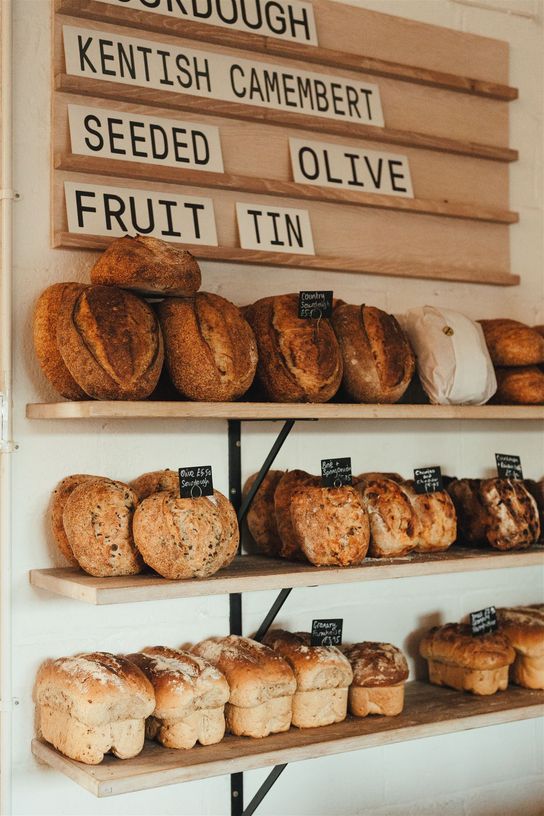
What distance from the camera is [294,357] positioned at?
245 cm

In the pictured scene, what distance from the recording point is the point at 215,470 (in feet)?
8.96

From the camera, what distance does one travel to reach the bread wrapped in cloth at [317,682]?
251cm

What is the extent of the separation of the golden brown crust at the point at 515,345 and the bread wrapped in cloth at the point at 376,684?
91cm

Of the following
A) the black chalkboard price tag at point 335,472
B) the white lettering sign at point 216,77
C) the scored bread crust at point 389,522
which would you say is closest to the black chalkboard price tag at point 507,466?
the scored bread crust at point 389,522

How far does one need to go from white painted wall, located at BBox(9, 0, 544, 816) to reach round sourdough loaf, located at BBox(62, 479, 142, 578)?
0.23 m

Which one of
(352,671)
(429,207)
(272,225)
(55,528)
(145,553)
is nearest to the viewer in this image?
(145,553)

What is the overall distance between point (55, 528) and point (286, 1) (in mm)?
1642

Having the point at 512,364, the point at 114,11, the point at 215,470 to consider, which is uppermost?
the point at 114,11

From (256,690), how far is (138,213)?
49.5 inches

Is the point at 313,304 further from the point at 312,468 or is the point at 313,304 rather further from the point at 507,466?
the point at 507,466

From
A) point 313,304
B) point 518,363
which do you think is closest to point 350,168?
point 313,304

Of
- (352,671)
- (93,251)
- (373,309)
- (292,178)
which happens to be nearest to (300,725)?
(352,671)

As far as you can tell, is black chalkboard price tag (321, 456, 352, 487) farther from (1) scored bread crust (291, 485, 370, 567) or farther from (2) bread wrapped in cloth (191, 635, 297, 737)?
(2) bread wrapped in cloth (191, 635, 297, 737)

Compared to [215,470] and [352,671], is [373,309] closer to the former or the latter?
[215,470]
